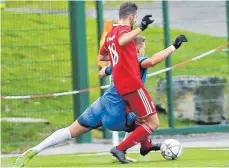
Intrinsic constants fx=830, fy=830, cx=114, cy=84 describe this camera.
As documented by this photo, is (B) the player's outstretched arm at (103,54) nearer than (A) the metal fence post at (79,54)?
Yes

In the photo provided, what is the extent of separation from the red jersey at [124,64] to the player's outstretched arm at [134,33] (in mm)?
108

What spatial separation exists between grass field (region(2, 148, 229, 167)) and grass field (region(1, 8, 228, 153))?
2.24 metres

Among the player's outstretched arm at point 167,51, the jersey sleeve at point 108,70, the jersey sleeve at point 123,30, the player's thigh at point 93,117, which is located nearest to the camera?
the player's outstretched arm at point 167,51

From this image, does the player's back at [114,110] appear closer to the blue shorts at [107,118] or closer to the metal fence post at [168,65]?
the blue shorts at [107,118]

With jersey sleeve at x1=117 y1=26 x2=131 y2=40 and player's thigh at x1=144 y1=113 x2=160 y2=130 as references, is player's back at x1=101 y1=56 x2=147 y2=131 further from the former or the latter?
jersey sleeve at x1=117 y1=26 x2=131 y2=40

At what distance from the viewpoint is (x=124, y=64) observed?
8367mm

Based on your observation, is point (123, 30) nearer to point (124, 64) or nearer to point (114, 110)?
point (124, 64)

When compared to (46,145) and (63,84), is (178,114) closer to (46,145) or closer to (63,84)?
(63,84)

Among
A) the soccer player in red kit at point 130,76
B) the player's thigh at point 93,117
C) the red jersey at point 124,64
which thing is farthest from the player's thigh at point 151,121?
the player's thigh at point 93,117

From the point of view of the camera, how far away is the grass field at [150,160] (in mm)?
8320

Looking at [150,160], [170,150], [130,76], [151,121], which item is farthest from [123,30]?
[150,160]

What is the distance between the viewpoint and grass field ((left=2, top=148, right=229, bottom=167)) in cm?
832

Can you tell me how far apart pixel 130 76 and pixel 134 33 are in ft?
1.72

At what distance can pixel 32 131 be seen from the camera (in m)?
13.2
